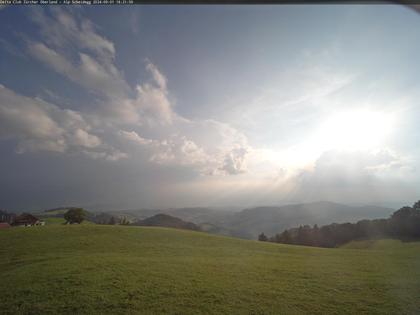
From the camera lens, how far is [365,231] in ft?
160

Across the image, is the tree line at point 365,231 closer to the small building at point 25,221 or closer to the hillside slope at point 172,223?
the hillside slope at point 172,223

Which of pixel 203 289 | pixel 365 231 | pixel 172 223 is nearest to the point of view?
pixel 203 289

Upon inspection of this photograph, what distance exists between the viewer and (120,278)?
938 centimetres

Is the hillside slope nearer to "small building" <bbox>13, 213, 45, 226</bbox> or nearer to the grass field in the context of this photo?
"small building" <bbox>13, 213, 45, 226</bbox>

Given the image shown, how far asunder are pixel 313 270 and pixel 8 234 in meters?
33.3

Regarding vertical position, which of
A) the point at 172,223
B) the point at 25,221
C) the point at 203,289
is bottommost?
the point at 172,223

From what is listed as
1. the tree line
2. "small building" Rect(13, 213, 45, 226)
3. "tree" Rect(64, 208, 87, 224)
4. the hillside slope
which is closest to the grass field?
"tree" Rect(64, 208, 87, 224)

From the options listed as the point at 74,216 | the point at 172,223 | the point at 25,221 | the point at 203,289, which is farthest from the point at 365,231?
the point at 172,223

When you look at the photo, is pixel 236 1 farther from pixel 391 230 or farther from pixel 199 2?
pixel 391 230

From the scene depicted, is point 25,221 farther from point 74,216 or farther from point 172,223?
point 172,223

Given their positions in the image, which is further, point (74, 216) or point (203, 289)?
point (74, 216)

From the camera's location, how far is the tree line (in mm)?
43031

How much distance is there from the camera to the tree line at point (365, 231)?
43.0m

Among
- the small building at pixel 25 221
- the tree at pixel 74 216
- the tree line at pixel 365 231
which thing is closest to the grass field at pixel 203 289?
the tree at pixel 74 216
